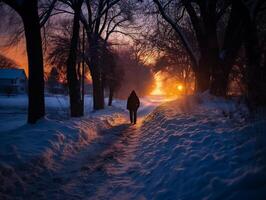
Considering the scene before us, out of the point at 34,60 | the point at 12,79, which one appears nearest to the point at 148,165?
the point at 34,60

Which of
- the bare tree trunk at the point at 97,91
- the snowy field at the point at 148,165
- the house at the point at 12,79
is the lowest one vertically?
the snowy field at the point at 148,165

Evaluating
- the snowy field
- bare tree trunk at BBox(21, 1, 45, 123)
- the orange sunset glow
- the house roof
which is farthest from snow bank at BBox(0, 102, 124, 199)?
the house roof

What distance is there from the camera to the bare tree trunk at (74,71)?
50.3 ft

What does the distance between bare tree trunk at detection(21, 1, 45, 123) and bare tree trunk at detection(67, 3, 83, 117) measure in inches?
158

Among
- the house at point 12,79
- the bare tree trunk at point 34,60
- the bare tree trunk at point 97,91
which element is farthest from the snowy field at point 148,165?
the house at point 12,79

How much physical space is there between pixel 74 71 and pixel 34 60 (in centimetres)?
463

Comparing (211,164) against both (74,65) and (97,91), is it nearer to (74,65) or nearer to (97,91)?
(74,65)

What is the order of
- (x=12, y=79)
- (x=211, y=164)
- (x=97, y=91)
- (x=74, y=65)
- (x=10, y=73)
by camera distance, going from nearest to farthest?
1. (x=211, y=164)
2. (x=74, y=65)
3. (x=97, y=91)
4. (x=12, y=79)
5. (x=10, y=73)

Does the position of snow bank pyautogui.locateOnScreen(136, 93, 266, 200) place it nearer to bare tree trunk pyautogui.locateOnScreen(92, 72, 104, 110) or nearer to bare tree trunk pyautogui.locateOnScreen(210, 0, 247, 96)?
bare tree trunk pyautogui.locateOnScreen(210, 0, 247, 96)

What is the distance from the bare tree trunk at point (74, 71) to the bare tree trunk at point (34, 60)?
4017 mm

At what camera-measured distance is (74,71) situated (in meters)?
15.9

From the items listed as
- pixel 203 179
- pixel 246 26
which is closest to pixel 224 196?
pixel 203 179

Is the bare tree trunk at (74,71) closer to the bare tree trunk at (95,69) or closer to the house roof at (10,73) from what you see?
the bare tree trunk at (95,69)

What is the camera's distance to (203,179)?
477 centimetres
